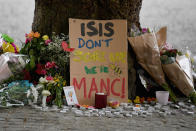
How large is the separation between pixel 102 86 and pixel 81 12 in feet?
3.05

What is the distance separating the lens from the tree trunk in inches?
125

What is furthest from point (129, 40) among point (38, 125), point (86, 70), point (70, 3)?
point (38, 125)

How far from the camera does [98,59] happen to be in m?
3.02

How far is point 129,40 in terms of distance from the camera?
3152 mm

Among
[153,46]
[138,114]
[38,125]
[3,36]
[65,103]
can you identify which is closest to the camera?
[38,125]

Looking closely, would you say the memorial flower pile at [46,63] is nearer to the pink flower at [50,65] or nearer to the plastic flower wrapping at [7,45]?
the pink flower at [50,65]

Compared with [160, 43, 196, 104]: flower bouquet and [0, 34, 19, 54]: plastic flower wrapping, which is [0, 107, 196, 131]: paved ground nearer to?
[160, 43, 196, 104]: flower bouquet

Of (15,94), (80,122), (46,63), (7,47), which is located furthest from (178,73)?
(7,47)

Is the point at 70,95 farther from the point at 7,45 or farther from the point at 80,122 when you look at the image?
the point at 7,45

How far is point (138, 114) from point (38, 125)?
1001mm

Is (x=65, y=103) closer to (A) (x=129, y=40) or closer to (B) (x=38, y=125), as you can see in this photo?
(B) (x=38, y=125)

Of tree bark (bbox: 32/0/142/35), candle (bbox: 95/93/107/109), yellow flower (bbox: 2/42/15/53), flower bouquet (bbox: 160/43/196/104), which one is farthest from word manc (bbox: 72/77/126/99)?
yellow flower (bbox: 2/42/15/53)

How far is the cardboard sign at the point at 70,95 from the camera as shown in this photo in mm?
2822

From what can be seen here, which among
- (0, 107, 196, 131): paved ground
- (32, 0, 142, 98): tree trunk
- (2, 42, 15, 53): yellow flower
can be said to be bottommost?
(0, 107, 196, 131): paved ground
